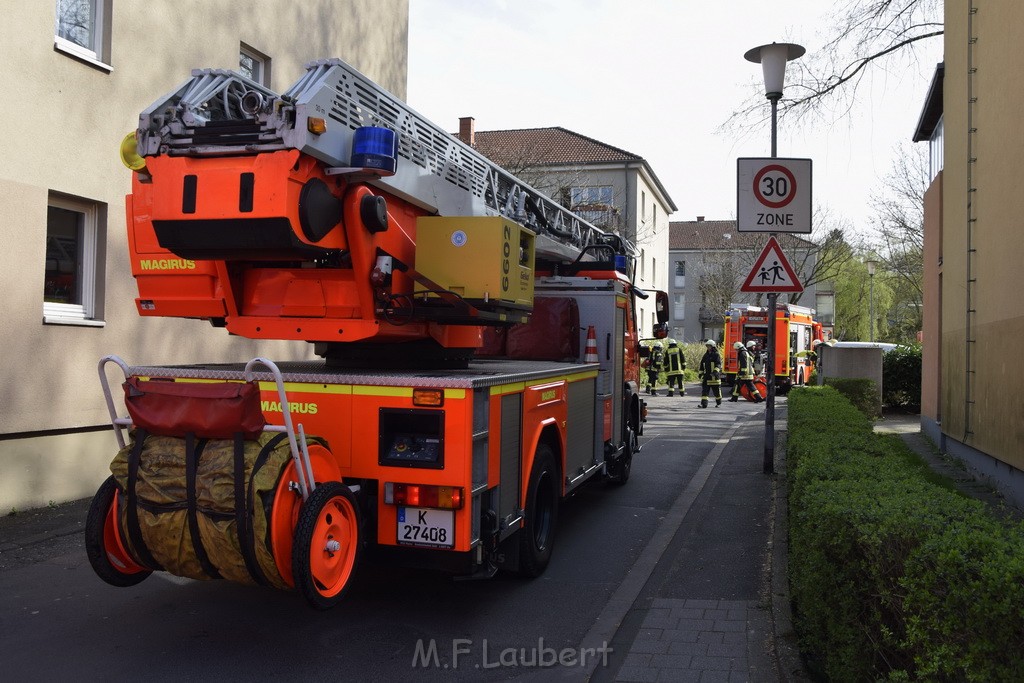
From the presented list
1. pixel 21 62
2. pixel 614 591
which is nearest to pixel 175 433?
pixel 614 591

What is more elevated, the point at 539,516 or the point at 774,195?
the point at 774,195

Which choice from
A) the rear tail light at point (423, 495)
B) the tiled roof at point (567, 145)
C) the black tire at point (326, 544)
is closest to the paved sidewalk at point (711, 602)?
the rear tail light at point (423, 495)

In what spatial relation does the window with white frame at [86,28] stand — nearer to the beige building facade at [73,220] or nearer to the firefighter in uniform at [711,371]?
the beige building facade at [73,220]

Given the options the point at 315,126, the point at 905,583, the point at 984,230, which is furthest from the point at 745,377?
the point at 905,583

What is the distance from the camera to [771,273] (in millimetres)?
10211

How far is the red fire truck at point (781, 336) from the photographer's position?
87.8 ft

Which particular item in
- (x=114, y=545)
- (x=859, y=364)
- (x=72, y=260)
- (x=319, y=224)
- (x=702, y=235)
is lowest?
(x=114, y=545)

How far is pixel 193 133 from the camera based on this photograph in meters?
4.80

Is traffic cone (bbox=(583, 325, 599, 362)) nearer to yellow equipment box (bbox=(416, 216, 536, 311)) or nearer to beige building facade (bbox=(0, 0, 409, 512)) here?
yellow equipment box (bbox=(416, 216, 536, 311))

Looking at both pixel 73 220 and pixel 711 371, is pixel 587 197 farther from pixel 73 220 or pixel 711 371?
pixel 73 220

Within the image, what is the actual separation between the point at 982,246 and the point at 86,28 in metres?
10.3

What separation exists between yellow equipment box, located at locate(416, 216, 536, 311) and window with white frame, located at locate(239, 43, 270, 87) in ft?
22.0

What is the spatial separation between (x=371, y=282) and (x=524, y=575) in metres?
2.43

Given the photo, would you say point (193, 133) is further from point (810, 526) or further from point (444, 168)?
point (810, 526)
